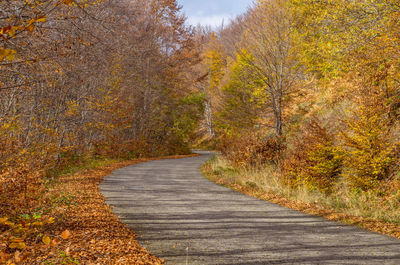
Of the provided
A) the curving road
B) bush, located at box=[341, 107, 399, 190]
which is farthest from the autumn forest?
the curving road

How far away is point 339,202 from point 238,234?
4.54 meters

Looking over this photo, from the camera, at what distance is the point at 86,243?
5.26 m

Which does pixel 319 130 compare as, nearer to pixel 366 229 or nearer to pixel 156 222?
pixel 366 229

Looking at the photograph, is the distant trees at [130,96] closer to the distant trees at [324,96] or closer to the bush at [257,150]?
the distant trees at [324,96]

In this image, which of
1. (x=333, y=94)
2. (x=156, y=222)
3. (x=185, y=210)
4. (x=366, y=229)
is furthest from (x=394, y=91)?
(x=156, y=222)

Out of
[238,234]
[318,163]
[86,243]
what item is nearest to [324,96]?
[318,163]

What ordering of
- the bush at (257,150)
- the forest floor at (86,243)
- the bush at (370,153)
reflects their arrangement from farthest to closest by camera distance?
1. the bush at (257,150)
2. the bush at (370,153)
3. the forest floor at (86,243)

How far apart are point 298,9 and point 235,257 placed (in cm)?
1297

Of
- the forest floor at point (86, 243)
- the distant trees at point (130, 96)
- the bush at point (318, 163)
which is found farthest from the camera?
the distant trees at point (130, 96)

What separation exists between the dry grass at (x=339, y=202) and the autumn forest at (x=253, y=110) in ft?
0.18

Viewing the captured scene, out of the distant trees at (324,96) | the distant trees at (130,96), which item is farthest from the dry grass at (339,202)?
the distant trees at (130,96)

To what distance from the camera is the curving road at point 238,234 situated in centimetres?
505

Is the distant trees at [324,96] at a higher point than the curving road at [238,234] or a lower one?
higher

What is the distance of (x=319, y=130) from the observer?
11242mm
